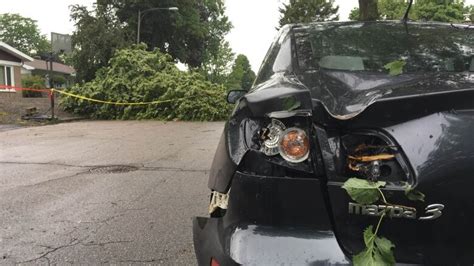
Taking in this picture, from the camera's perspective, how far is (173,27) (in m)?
43.8

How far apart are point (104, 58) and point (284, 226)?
3258cm

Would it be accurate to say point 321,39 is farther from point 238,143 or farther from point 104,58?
point 104,58

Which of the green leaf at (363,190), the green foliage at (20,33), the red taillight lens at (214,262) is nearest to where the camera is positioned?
the green leaf at (363,190)

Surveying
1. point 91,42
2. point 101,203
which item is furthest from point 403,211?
point 91,42

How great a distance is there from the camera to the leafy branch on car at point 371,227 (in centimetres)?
165

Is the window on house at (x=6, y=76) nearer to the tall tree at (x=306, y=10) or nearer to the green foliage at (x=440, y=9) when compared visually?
the tall tree at (x=306, y=10)

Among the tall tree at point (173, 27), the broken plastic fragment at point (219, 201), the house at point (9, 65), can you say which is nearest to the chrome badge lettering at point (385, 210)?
the broken plastic fragment at point (219, 201)

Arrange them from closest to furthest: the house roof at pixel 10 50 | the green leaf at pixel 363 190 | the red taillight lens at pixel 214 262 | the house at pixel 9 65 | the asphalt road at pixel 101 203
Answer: the green leaf at pixel 363 190
the red taillight lens at pixel 214 262
the asphalt road at pixel 101 203
the house roof at pixel 10 50
the house at pixel 9 65

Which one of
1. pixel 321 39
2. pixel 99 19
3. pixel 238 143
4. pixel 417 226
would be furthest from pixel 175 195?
pixel 99 19

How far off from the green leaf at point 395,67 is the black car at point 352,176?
0.85 feet

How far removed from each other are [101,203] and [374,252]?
170 inches

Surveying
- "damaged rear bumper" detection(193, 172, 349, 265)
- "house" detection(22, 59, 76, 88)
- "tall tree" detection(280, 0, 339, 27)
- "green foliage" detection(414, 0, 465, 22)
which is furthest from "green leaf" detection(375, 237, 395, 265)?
"house" detection(22, 59, 76, 88)

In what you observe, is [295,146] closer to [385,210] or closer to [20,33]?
[385,210]

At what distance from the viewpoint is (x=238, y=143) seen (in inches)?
76.8
